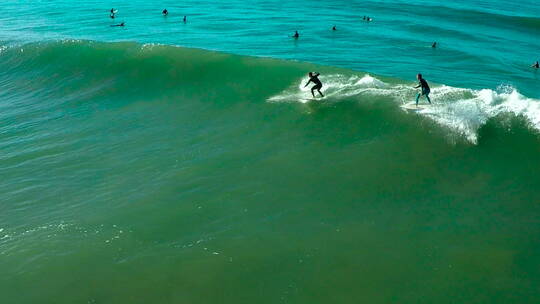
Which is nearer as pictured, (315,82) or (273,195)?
(273,195)

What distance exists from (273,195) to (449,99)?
9.05 m

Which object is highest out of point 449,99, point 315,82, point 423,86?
point 423,86

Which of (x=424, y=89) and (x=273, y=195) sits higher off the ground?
(x=424, y=89)

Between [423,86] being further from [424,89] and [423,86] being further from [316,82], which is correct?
[316,82]

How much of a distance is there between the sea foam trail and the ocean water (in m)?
0.09

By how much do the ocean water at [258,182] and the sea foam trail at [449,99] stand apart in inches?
3.5

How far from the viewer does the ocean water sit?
11047 mm

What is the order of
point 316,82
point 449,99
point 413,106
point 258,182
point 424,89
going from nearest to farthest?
point 258,182 → point 424,89 → point 413,106 → point 449,99 → point 316,82

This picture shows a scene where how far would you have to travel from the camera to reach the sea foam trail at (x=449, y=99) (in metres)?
17.0

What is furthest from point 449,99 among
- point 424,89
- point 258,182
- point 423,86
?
point 258,182

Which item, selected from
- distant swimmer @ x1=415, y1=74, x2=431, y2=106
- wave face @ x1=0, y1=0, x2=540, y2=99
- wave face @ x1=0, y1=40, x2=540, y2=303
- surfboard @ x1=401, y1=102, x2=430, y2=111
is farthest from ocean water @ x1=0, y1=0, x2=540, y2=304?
wave face @ x1=0, y1=0, x2=540, y2=99

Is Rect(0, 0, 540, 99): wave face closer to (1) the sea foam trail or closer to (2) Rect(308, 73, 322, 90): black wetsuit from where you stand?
(1) the sea foam trail

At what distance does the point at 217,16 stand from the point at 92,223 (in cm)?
3518

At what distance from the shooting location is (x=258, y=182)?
1481 centimetres
